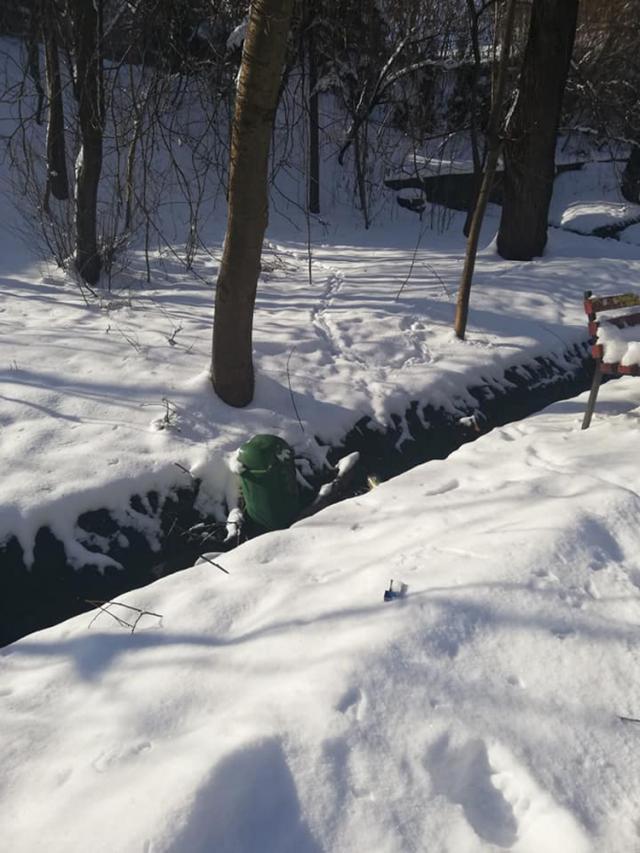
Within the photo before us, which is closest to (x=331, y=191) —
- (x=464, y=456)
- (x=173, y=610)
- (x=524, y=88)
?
(x=524, y=88)

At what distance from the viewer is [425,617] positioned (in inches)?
107

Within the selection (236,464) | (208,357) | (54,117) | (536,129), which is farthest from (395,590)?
(536,129)

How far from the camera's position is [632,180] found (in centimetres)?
1378

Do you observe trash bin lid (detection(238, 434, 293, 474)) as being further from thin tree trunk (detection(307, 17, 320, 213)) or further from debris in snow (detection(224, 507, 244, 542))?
thin tree trunk (detection(307, 17, 320, 213))

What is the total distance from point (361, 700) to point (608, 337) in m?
3.19

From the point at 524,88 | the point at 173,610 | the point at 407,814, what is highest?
the point at 524,88

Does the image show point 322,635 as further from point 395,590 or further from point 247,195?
point 247,195

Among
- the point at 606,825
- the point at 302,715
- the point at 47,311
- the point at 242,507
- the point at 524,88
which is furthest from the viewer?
the point at 524,88

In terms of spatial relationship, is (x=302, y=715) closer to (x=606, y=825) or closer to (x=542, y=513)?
(x=606, y=825)

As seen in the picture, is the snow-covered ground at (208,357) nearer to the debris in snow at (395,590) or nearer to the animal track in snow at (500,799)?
the debris in snow at (395,590)

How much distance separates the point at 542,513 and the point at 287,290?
482 cm

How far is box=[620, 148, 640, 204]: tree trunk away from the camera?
45.0ft

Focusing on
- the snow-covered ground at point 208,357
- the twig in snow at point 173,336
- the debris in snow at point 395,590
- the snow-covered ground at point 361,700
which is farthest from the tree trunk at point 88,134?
the debris in snow at point 395,590

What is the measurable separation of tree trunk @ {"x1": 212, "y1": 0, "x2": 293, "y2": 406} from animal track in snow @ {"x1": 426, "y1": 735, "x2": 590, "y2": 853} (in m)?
3.29
